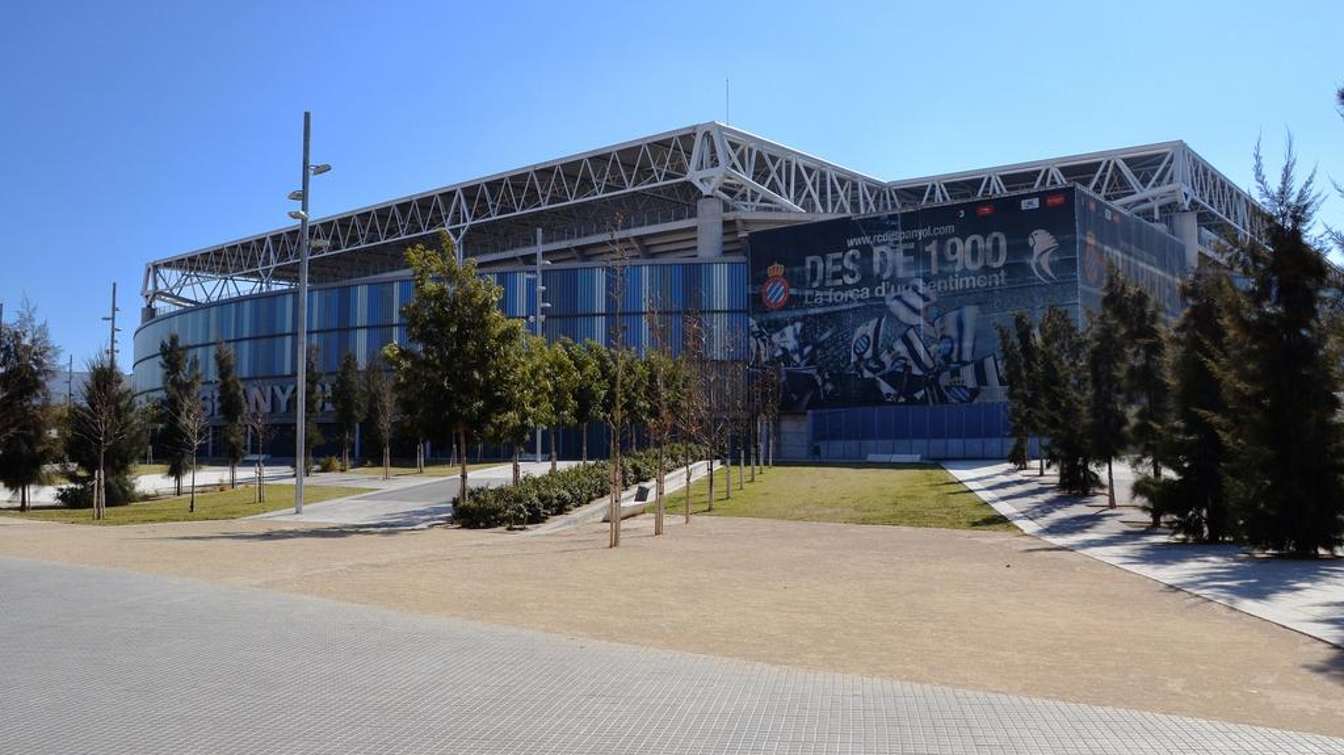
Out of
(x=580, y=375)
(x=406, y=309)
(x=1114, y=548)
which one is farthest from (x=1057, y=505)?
(x=406, y=309)

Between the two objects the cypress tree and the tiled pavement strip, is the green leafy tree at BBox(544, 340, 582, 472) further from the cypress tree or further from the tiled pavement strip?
the tiled pavement strip

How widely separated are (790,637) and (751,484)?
98.0 feet

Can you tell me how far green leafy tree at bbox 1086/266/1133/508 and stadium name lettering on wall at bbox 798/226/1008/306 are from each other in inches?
1163

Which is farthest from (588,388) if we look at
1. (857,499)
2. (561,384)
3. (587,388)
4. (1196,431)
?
(1196,431)

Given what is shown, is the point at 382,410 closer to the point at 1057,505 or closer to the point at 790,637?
the point at 1057,505

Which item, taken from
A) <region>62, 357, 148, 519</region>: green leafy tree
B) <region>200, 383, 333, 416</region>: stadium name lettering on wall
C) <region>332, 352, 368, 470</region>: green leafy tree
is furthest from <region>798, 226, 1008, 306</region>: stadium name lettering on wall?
<region>62, 357, 148, 519</region>: green leafy tree

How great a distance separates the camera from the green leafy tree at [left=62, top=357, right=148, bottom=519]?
3158cm

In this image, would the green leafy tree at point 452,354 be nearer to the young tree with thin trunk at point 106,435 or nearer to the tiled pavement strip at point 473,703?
the young tree with thin trunk at point 106,435

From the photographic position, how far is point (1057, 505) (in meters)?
28.6

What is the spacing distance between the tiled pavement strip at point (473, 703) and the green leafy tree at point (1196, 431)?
48.2 ft

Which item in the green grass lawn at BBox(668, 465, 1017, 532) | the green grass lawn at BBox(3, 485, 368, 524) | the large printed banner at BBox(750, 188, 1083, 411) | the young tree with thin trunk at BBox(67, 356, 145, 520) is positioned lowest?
the green grass lawn at BBox(3, 485, 368, 524)

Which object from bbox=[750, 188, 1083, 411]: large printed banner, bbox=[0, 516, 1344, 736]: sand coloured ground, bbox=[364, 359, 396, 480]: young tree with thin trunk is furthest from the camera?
bbox=[750, 188, 1083, 411]: large printed banner

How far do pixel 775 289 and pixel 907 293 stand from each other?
9.37 metres

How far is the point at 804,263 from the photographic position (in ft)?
212
